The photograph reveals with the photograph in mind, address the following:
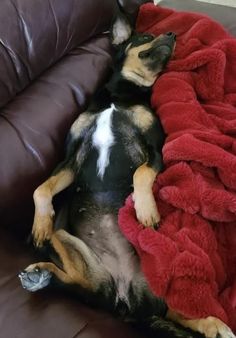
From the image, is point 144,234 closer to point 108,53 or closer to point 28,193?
point 28,193

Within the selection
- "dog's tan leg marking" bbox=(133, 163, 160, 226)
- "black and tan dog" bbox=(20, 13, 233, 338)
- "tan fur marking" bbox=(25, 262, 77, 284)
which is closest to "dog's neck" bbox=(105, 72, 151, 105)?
"black and tan dog" bbox=(20, 13, 233, 338)

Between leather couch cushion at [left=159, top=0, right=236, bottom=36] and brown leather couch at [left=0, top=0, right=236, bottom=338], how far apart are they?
12.1 inches

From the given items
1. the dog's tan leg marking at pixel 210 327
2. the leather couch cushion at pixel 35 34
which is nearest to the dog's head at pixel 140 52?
the leather couch cushion at pixel 35 34

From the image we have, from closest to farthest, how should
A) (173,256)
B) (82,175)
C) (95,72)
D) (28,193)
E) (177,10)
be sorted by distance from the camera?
1. (173,256)
2. (28,193)
3. (82,175)
4. (95,72)
5. (177,10)

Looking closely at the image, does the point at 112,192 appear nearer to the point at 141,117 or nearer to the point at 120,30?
the point at 141,117

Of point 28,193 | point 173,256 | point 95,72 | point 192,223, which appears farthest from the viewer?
point 95,72

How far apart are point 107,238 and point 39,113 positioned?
1.48ft

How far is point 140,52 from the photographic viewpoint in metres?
1.79

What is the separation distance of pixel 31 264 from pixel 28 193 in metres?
0.25

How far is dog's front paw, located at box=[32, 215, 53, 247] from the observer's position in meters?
1.42

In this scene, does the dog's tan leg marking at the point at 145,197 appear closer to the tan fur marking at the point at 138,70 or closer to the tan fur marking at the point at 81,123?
the tan fur marking at the point at 81,123

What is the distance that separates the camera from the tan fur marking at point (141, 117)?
62.9 inches

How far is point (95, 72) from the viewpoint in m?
1.75

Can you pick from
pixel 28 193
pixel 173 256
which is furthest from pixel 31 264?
pixel 173 256
